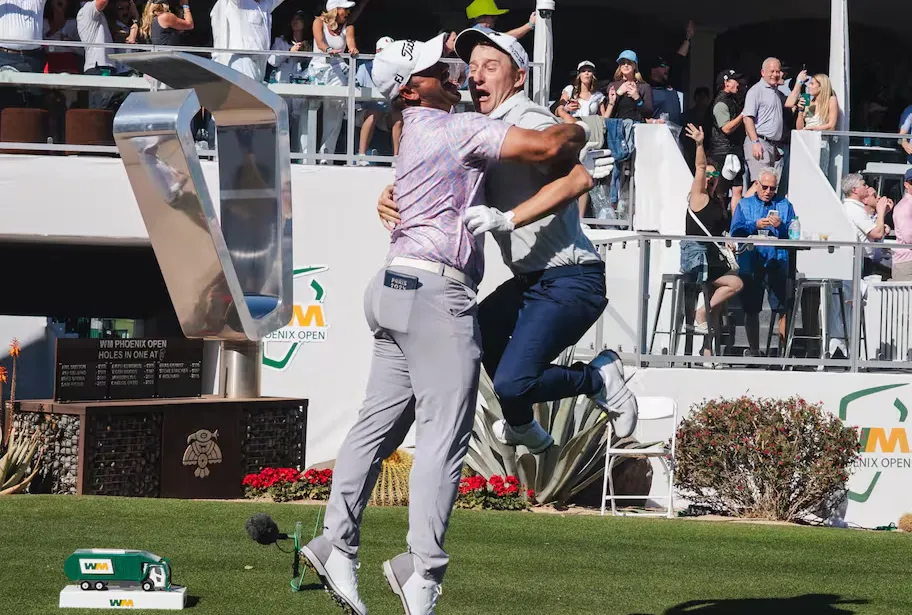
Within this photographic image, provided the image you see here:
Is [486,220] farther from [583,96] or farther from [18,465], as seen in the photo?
[583,96]

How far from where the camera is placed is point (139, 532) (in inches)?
349

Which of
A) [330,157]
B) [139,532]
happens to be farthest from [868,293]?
[139,532]

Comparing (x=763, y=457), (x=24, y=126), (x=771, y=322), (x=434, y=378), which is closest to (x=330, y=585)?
(x=434, y=378)

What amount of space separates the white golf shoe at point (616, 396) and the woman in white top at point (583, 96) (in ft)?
28.7

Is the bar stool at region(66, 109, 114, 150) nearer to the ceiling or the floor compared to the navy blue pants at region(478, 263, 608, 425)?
nearer to the ceiling

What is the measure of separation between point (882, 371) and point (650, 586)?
6.42m

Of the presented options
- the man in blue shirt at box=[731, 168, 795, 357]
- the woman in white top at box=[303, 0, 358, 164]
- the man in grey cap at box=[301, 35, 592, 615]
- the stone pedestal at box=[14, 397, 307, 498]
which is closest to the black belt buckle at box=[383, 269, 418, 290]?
the man in grey cap at box=[301, 35, 592, 615]

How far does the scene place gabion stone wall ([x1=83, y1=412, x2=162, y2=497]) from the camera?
452 inches

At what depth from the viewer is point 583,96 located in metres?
15.2

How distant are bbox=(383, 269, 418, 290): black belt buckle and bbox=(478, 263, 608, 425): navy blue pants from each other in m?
0.74

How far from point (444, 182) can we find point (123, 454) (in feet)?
23.4

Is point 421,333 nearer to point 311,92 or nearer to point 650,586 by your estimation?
point 650,586

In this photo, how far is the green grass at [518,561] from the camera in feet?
21.9

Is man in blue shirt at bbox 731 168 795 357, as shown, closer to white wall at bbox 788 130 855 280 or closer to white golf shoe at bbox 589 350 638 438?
white wall at bbox 788 130 855 280
